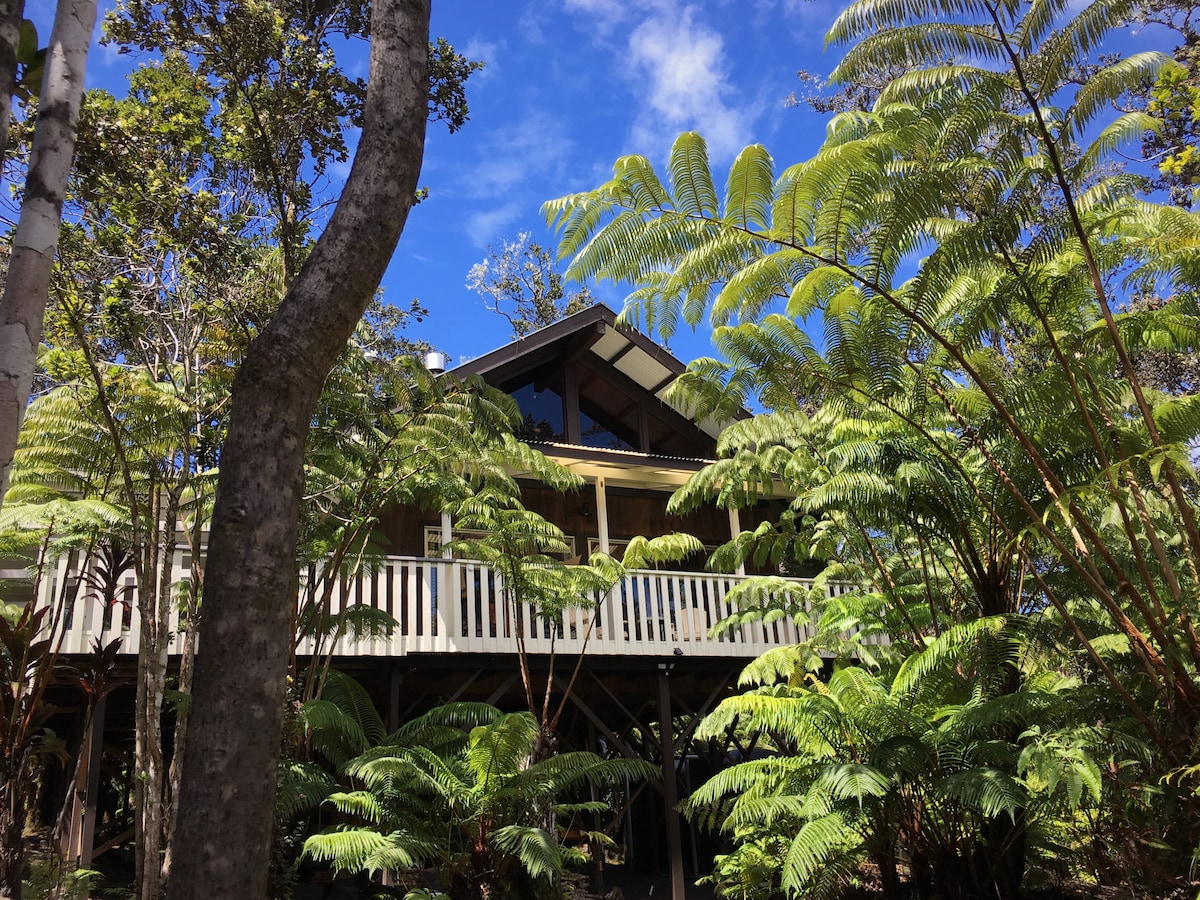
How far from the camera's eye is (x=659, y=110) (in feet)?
48.1

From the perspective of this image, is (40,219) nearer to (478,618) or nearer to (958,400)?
(958,400)

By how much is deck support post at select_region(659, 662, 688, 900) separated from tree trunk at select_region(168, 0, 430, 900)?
7514 millimetres

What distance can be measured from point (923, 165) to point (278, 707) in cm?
538

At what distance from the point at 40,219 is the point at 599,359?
11485 mm

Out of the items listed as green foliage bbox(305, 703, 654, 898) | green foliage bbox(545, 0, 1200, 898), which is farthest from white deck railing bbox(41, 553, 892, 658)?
green foliage bbox(545, 0, 1200, 898)

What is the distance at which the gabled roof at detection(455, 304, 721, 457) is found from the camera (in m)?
13.2

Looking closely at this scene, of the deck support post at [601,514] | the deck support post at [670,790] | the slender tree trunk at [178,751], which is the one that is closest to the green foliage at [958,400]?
the deck support post at [670,790]

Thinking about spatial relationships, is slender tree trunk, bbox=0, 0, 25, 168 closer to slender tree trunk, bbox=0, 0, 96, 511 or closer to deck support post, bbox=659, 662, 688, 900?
slender tree trunk, bbox=0, 0, 96, 511

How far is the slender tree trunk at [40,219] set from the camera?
3.07m

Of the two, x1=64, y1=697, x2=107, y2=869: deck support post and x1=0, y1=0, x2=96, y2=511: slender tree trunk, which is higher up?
x1=0, y1=0, x2=96, y2=511: slender tree trunk

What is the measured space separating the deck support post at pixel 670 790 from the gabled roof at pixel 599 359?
3895 mm

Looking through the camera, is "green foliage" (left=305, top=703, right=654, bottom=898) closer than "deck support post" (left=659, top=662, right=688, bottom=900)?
Yes

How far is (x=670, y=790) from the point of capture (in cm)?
1071

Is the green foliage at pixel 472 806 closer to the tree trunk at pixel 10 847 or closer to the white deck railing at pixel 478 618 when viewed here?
the tree trunk at pixel 10 847
